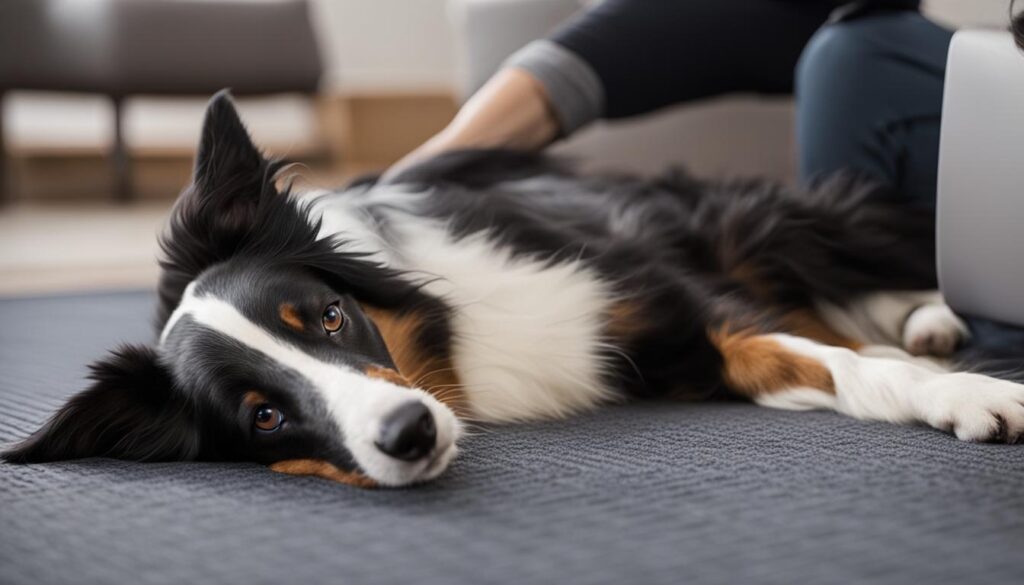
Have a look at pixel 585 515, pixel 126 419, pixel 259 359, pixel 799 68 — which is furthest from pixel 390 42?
pixel 585 515

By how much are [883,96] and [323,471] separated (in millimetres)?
1549

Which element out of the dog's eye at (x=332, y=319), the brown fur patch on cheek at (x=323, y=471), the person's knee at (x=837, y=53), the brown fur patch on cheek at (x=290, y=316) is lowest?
the brown fur patch on cheek at (x=323, y=471)

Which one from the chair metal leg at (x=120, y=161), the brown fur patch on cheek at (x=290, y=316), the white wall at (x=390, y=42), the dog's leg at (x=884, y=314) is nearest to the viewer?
the brown fur patch on cheek at (x=290, y=316)

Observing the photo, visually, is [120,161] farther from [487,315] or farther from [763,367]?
[763,367]

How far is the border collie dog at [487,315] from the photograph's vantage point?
5.25 ft

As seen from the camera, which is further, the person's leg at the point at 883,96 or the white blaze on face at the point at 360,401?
the person's leg at the point at 883,96

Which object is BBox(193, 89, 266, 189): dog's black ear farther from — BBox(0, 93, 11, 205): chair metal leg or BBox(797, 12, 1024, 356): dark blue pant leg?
BBox(0, 93, 11, 205): chair metal leg

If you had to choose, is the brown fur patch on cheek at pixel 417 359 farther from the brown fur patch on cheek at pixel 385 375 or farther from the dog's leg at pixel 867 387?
the dog's leg at pixel 867 387

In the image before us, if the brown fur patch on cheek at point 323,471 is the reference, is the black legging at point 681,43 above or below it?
above

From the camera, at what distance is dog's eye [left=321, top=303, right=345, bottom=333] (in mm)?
1689

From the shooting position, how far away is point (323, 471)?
1.57 metres

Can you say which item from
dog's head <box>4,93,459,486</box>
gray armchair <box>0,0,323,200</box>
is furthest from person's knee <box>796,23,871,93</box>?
gray armchair <box>0,0,323,200</box>

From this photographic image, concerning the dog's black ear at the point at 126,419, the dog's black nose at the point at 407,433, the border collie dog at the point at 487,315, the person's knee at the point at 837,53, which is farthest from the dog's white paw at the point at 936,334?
the dog's black ear at the point at 126,419

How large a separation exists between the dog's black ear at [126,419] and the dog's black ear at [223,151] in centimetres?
32
